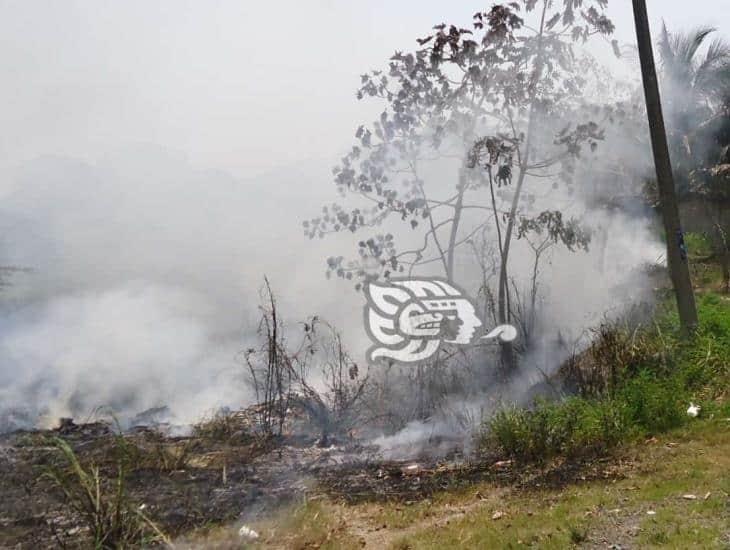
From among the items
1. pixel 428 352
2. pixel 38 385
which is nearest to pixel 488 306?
pixel 428 352

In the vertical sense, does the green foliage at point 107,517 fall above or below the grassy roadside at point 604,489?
above

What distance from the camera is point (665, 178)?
23.4 ft

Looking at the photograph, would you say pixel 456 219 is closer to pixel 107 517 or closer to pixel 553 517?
pixel 553 517

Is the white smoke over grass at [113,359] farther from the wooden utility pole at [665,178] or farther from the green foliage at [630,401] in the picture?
the wooden utility pole at [665,178]

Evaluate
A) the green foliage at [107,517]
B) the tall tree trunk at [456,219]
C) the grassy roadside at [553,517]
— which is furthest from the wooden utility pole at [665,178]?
the green foliage at [107,517]

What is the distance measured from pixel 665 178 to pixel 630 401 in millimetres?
2799

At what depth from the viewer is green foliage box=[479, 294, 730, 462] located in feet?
17.4

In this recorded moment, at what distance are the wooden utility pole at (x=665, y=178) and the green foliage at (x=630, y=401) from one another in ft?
1.37

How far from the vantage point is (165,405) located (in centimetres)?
714

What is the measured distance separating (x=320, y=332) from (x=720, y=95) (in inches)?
491

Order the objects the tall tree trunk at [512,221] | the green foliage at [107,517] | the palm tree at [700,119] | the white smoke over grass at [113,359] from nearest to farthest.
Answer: the green foliage at [107,517] < the white smoke over grass at [113,359] < the tall tree trunk at [512,221] < the palm tree at [700,119]

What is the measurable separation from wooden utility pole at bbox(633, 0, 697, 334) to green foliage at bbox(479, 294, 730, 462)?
42cm

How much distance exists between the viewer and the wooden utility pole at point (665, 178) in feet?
23.4

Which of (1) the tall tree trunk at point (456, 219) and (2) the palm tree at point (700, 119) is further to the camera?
(2) the palm tree at point (700, 119)
